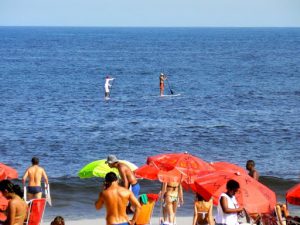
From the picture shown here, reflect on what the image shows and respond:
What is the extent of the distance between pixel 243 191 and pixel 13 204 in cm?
424

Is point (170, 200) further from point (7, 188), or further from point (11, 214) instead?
point (7, 188)

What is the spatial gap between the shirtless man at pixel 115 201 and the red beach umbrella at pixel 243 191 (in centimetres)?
299

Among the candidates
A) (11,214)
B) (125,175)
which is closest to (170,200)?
(125,175)

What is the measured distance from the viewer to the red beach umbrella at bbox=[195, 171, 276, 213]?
13.1 metres

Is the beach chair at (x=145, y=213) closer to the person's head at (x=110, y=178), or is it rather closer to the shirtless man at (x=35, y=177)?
the shirtless man at (x=35, y=177)

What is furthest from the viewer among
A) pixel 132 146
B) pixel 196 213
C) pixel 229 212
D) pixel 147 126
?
pixel 147 126

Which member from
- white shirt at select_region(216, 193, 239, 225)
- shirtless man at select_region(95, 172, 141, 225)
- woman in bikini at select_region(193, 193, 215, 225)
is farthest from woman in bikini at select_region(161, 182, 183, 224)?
shirtless man at select_region(95, 172, 141, 225)

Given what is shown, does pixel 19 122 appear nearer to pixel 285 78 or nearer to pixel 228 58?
pixel 285 78

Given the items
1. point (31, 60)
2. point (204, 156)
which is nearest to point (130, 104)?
point (204, 156)

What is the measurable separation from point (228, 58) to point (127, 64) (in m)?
18.4

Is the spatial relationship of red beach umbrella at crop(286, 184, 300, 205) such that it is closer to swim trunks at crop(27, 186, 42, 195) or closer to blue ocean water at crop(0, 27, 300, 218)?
swim trunks at crop(27, 186, 42, 195)

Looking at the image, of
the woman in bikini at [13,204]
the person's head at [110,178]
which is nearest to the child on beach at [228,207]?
the person's head at [110,178]

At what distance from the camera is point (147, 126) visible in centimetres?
3928

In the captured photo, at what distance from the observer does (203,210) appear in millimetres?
14500
